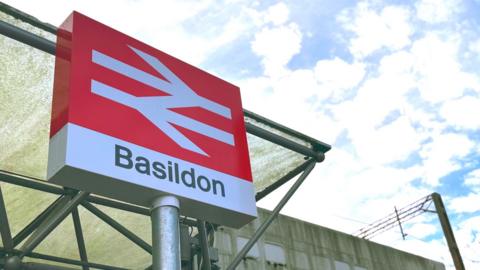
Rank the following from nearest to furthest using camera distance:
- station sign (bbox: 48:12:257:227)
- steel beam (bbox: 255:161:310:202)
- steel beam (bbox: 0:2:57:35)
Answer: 1. station sign (bbox: 48:12:257:227)
2. steel beam (bbox: 0:2:57:35)
3. steel beam (bbox: 255:161:310:202)

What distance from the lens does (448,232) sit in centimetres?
1883

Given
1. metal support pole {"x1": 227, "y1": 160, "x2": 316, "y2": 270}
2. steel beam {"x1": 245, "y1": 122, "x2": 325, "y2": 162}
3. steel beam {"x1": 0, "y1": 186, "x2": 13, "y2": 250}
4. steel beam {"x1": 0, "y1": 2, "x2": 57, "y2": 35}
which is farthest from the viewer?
steel beam {"x1": 0, "y1": 186, "x2": 13, "y2": 250}

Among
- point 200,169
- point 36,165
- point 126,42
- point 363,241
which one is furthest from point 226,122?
point 363,241

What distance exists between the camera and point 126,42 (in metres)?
3.13

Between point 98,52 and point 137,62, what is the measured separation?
24 cm

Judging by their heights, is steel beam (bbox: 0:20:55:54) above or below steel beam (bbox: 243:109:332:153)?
below

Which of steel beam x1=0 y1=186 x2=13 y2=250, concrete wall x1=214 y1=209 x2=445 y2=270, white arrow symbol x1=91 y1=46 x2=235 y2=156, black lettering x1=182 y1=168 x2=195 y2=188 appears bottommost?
black lettering x1=182 y1=168 x2=195 y2=188

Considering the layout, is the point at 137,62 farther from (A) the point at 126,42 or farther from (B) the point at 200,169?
(B) the point at 200,169

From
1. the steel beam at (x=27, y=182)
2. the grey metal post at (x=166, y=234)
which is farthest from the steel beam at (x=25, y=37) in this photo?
the steel beam at (x=27, y=182)

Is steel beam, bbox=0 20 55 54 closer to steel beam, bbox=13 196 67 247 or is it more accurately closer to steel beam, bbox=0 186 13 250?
steel beam, bbox=0 186 13 250

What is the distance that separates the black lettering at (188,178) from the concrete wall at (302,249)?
6991mm

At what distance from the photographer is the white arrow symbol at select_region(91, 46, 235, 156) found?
2850 millimetres

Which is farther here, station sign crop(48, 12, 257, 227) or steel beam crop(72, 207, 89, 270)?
steel beam crop(72, 207, 89, 270)

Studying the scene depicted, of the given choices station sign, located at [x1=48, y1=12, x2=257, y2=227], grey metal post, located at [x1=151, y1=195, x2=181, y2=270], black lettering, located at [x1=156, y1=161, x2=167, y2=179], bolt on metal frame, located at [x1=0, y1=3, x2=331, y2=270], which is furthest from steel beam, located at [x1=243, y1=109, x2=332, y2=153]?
grey metal post, located at [x1=151, y1=195, x2=181, y2=270]
